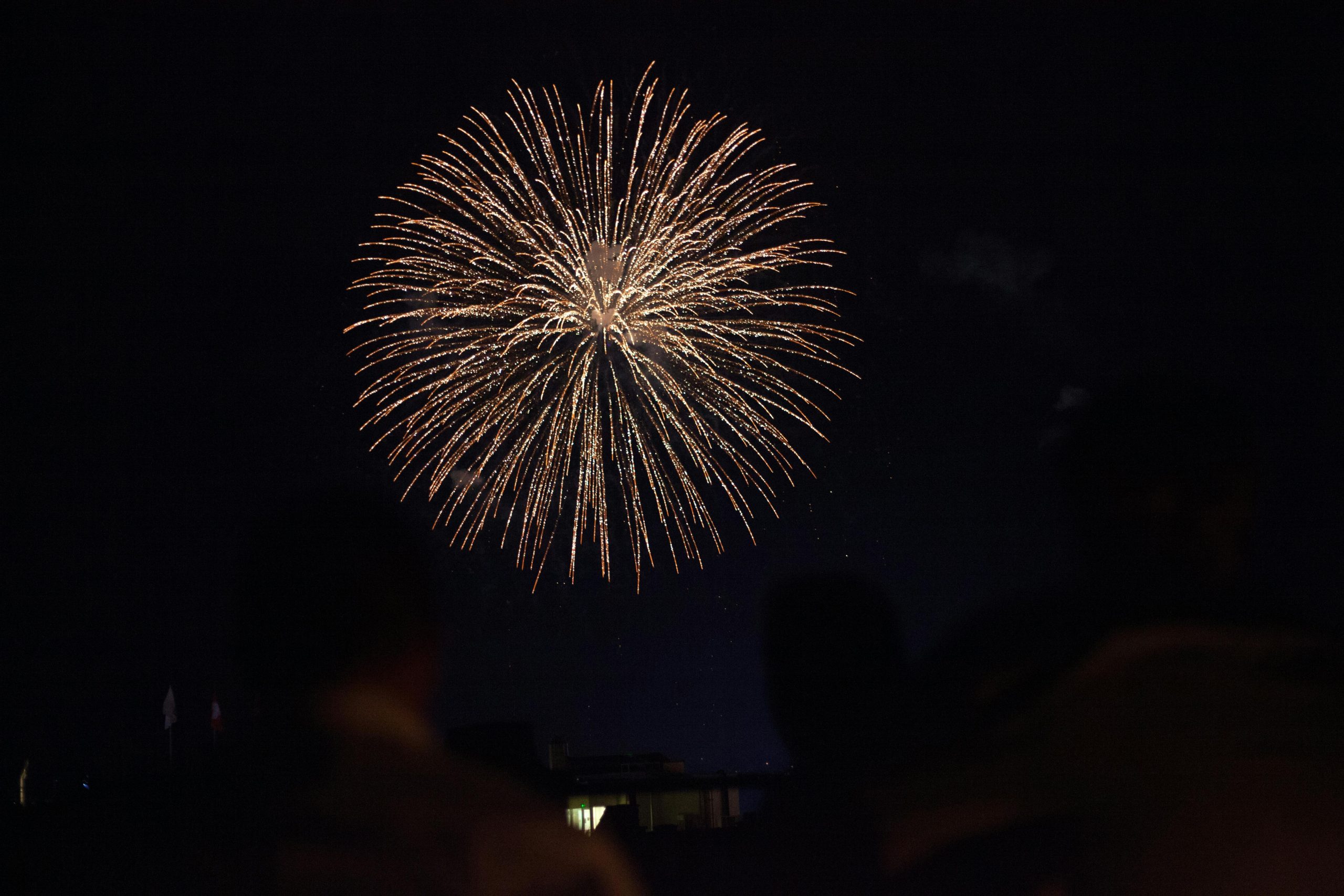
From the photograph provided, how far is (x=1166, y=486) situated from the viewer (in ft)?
9.32

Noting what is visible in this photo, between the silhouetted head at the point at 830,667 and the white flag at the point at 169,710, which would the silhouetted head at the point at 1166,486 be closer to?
the silhouetted head at the point at 830,667

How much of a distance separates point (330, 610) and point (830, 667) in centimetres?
132

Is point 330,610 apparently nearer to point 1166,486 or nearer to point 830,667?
point 830,667

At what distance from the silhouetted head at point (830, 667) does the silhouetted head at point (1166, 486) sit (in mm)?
653

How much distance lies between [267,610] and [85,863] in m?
0.63

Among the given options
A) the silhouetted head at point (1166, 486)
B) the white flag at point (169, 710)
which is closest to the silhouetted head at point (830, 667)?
the silhouetted head at point (1166, 486)

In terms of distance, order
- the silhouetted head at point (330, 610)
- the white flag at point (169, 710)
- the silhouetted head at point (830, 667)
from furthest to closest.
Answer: the white flag at point (169, 710)
the silhouetted head at point (830, 667)
the silhouetted head at point (330, 610)

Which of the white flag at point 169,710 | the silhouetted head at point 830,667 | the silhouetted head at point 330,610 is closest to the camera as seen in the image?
the silhouetted head at point 330,610

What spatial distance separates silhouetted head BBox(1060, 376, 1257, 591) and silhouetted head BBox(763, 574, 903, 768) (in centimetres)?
65

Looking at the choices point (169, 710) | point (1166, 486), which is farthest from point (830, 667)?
point (169, 710)

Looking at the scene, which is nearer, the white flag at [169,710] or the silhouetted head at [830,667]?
the silhouetted head at [830,667]

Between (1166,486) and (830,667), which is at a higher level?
(1166,486)

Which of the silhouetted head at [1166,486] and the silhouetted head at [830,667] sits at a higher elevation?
the silhouetted head at [1166,486]

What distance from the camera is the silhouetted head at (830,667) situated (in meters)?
3.21
